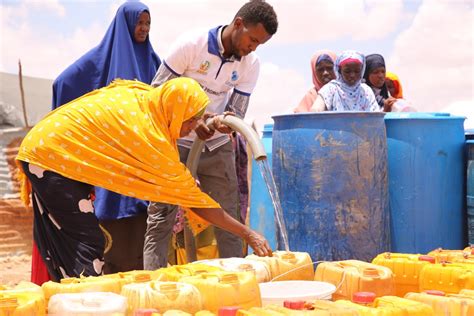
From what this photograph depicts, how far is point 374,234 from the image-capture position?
3975 millimetres

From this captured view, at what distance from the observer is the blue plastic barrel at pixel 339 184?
3928 mm

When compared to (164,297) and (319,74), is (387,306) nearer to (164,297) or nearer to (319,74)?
(164,297)

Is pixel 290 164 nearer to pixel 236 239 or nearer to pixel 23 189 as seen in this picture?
A: pixel 236 239

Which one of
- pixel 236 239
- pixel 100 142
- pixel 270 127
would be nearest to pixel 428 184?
pixel 236 239

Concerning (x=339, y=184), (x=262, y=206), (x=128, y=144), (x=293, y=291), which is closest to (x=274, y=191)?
(x=339, y=184)

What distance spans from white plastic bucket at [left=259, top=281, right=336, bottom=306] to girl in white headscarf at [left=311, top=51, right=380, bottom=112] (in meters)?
2.13

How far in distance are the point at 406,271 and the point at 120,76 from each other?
8.06ft

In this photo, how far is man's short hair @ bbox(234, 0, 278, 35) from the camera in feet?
12.3

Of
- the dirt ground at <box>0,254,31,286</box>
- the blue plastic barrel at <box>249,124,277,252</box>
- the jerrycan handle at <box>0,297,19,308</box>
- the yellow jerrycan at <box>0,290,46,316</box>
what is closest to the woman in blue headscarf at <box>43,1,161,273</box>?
the blue plastic barrel at <box>249,124,277,252</box>

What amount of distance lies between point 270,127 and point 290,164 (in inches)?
51.6

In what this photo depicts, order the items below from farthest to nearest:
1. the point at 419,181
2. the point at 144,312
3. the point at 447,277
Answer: the point at 419,181
the point at 447,277
the point at 144,312

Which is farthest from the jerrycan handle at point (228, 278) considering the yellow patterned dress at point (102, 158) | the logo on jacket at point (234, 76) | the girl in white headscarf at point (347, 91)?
the girl in white headscarf at point (347, 91)

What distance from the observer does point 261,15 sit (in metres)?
3.75

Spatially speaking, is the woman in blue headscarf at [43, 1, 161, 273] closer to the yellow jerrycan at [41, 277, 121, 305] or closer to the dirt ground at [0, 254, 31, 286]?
the yellow jerrycan at [41, 277, 121, 305]
